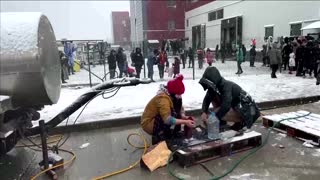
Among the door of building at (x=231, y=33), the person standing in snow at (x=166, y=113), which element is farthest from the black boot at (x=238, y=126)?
the door of building at (x=231, y=33)

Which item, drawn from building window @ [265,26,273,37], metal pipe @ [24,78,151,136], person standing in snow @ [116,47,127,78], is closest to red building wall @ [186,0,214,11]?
building window @ [265,26,273,37]

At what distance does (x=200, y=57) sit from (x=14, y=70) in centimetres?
1724

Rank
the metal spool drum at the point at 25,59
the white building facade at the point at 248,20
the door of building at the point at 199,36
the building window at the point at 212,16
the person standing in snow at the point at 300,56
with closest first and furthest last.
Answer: the metal spool drum at the point at 25,59 → the person standing in snow at the point at 300,56 → the white building facade at the point at 248,20 → the building window at the point at 212,16 → the door of building at the point at 199,36

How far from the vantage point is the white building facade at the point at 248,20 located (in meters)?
20.4

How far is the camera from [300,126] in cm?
565

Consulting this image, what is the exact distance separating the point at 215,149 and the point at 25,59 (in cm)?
270

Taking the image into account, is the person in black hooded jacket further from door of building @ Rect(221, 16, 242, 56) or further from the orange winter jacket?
door of building @ Rect(221, 16, 242, 56)

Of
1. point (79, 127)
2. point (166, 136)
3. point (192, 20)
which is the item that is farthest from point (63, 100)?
point (192, 20)

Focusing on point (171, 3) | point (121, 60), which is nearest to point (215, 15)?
point (171, 3)

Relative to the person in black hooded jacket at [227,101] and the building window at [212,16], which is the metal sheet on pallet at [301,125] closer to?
the person in black hooded jacket at [227,101]

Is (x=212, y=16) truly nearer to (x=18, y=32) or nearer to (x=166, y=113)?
(x=166, y=113)

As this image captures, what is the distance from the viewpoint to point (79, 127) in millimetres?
6699

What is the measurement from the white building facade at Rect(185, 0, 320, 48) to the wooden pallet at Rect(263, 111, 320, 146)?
11.8m

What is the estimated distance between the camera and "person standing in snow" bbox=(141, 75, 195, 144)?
4836 millimetres
